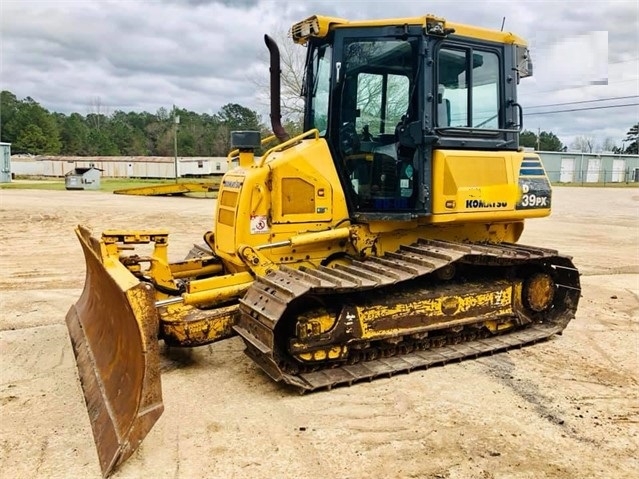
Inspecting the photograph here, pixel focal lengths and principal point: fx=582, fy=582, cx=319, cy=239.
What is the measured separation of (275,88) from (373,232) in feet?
5.61

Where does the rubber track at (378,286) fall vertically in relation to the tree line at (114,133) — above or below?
below

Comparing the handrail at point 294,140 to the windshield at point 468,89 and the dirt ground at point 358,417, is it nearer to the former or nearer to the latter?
the windshield at point 468,89

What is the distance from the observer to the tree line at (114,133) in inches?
2625

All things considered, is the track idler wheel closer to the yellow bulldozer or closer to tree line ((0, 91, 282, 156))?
the yellow bulldozer

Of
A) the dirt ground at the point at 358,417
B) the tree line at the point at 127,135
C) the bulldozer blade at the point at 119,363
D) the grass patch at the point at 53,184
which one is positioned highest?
the tree line at the point at 127,135

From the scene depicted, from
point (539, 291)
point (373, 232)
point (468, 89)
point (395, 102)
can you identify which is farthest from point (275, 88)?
point (539, 291)

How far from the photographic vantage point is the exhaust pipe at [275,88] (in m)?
5.55

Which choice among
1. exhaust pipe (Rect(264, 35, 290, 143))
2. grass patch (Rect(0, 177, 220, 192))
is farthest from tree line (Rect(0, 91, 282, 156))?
exhaust pipe (Rect(264, 35, 290, 143))

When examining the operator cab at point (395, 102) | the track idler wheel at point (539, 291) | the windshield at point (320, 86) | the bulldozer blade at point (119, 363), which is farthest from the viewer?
the track idler wheel at point (539, 291)

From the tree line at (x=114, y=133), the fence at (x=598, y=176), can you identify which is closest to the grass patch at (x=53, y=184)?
the tree line at (x=114, y=133)

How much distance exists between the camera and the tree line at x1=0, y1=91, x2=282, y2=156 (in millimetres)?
66688

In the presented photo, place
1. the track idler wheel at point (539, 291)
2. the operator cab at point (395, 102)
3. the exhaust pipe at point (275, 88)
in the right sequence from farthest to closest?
the track idler wheel at point (539, 291)
the exhaust pipe at point (275, 88)
the operator cab at point (395, 102)

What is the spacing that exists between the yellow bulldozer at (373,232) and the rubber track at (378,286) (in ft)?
0.06

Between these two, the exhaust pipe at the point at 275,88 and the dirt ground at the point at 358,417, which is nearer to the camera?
the dirt ground at the point at 358,417
